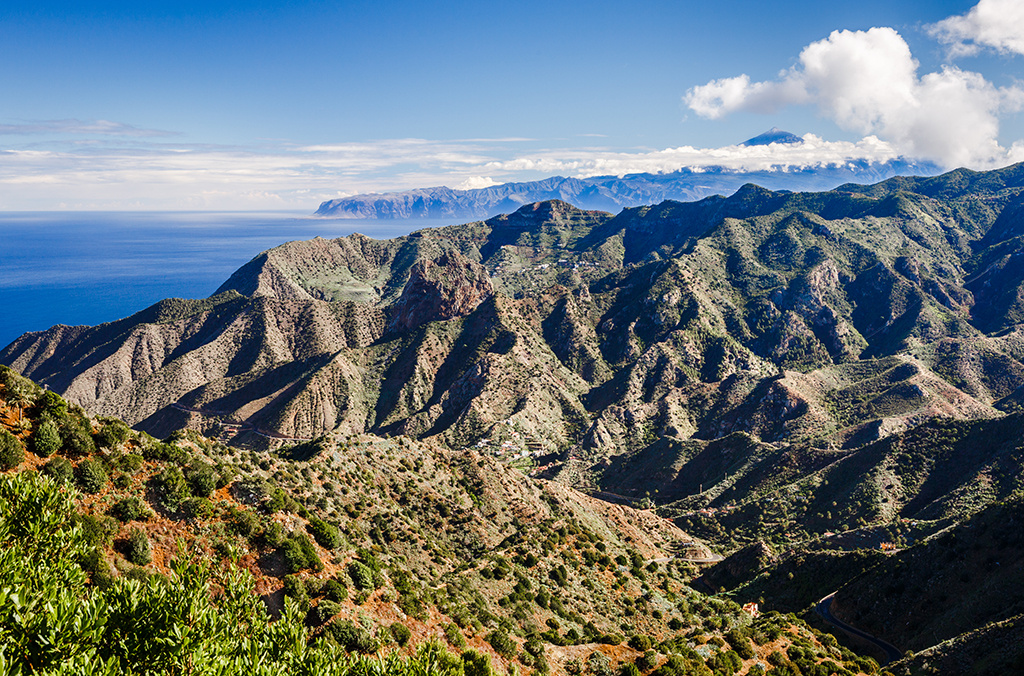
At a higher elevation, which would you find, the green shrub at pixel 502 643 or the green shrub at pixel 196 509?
the green shrub at pixel 196 509

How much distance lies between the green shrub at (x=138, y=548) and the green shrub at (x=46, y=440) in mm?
6727

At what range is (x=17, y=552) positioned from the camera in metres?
17.7

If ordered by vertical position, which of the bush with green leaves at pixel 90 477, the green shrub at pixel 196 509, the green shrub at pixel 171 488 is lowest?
the green shrub at pixel 196 509

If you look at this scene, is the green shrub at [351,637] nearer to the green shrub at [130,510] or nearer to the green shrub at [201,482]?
the green shrub at [130,510]

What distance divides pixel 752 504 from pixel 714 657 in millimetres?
68353

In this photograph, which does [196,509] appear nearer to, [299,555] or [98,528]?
[98,528]

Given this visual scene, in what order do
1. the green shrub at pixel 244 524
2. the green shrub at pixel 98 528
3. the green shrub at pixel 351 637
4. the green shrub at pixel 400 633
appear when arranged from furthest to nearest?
the green shrub at pixel 244 524, the green shrub at pixel 400 633, the green shrub at pixel 351 637, the green shrub at pixel 98 528

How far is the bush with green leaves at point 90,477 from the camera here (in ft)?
98.4

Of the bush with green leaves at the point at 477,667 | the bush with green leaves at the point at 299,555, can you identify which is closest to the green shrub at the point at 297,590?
the bush with green leaves at the point at 299,555

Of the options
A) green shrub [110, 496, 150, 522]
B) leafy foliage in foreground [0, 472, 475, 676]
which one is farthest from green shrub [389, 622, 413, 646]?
green shrub [110, 496, 150, 522]

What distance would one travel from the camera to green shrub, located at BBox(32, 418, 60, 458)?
98.4 feet

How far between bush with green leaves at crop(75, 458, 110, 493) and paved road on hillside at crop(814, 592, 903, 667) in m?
64.3

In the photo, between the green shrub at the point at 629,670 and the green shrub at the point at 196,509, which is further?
the green shrub at the point at 629,670

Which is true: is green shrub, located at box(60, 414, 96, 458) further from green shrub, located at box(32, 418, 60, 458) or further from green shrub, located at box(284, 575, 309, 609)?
green shrub, located at box(284, 575, 309, 609)
